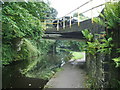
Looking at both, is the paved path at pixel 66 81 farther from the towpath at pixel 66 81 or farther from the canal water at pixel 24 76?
the canal water at pixel 24 76

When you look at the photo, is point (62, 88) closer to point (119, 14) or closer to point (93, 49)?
point (93, 49)

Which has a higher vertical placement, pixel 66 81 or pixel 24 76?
pixel 66 81

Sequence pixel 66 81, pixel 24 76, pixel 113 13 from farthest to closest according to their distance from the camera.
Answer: pixel 24 76, pixel 66 81, pixel 113 13

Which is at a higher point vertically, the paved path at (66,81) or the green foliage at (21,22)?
the green foliage at (21,22)

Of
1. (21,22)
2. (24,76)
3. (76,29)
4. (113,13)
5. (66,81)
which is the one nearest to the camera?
(113,13)

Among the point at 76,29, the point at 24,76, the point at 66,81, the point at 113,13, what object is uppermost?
the point at 76,29

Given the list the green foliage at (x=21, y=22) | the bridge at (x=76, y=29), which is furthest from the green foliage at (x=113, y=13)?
the green foliage at (x=21, y=22)

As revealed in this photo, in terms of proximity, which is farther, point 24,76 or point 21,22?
point 24,76

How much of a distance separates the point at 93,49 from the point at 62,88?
203 cm

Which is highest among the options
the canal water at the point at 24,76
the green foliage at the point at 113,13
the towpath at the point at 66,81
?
the green foliage at the point at 113,13

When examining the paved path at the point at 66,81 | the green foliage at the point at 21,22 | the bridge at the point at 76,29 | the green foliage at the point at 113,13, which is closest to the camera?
the green foliage at the point at 113,13

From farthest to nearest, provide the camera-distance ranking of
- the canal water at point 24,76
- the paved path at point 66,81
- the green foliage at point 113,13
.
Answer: the canal water at point 24,76, the paved path at point 66,81, the green foliage at point 113,13

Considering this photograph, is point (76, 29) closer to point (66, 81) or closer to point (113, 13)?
point (66, 81)

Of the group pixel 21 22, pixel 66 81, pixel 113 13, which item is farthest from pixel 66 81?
pixel 113 13
